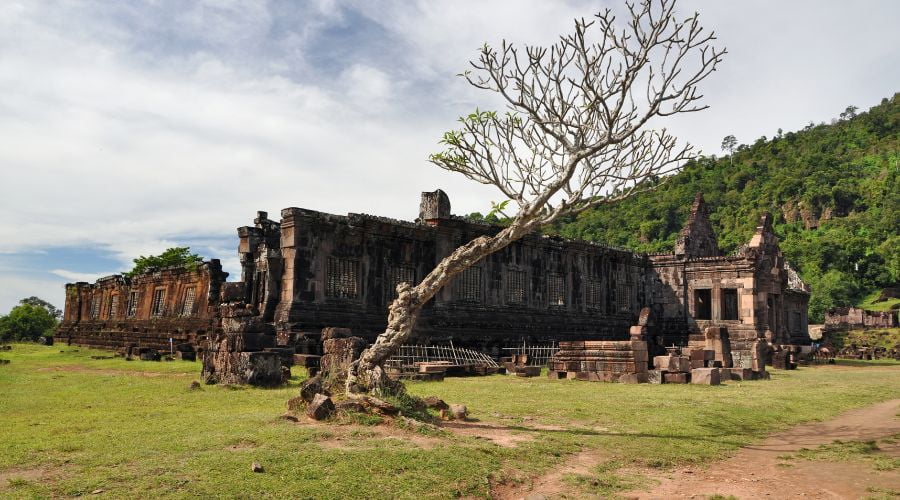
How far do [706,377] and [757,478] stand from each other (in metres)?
10.1

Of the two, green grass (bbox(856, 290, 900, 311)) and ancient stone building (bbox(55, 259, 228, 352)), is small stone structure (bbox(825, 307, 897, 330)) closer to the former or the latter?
green grass (bbox(856, 290, 900, 311))

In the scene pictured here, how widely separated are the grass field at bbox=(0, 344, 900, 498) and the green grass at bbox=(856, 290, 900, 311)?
56.5 meters

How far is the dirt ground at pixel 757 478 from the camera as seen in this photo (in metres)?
6.60

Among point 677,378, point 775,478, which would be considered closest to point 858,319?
point 677,378

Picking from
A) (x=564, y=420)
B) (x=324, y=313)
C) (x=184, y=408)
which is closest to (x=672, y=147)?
(x=564, y=420)

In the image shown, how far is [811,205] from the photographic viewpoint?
81.8 meters

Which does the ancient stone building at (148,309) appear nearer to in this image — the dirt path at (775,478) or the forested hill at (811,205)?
the dirt path at (775,478)

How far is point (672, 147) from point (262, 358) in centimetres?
847

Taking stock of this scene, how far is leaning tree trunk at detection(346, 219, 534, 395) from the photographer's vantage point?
30.1ft

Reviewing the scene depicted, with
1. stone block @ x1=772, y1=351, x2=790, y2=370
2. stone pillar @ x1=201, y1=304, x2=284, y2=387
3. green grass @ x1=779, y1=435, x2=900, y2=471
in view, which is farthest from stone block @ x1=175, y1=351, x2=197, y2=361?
stone block @ x1=772, y1=351, x2=790, y2=370

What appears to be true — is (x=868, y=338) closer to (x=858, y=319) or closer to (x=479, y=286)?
(x=858, y=319)

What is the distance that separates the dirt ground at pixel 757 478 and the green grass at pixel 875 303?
206 feet

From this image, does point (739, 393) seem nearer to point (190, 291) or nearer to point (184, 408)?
point (184, 408)

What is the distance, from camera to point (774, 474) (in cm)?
745
